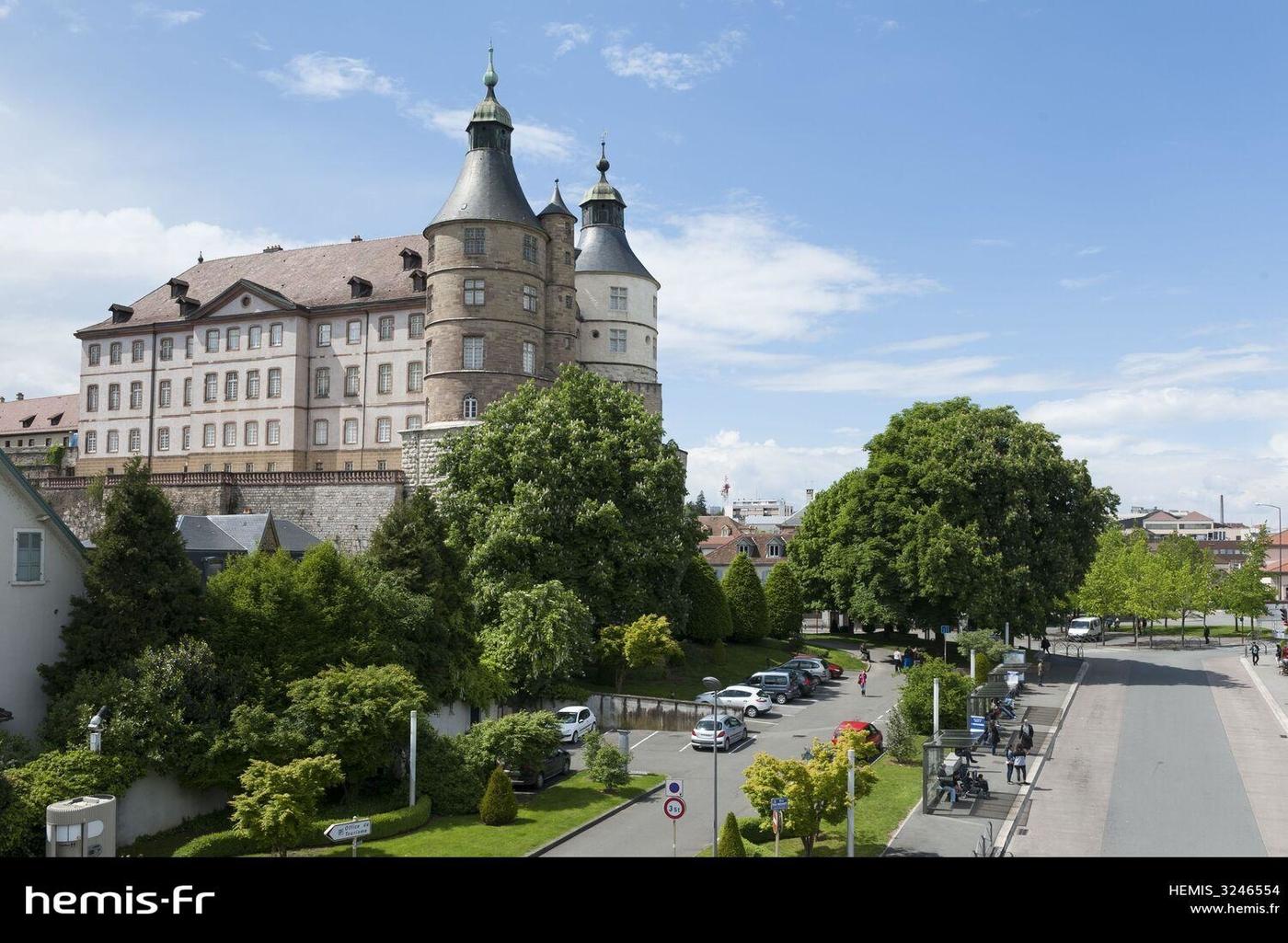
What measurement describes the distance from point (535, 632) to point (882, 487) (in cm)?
2741

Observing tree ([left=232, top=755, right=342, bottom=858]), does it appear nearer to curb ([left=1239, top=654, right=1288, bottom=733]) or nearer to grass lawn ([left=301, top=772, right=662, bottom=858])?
grass lawn ([left=301, top=772, right=662, bottom=858])

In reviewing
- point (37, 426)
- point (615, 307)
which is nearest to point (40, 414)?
point (37, 426)

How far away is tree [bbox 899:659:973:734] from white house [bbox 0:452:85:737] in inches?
1050

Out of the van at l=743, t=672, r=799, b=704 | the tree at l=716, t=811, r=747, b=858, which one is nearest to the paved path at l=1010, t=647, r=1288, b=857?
the tree at l=716, t=811, r=747, b=858

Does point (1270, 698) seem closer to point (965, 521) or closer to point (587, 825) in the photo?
point (965, 521)

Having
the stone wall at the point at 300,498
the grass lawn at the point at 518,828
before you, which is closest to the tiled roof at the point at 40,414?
the stone wall at the point at 300,498

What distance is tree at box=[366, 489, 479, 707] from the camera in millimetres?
32750

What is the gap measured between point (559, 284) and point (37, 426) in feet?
228

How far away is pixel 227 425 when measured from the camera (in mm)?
72938

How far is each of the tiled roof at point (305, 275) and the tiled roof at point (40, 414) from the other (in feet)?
99.8

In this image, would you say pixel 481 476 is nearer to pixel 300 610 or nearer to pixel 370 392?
pixel 300 610

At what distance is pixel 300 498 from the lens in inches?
2361

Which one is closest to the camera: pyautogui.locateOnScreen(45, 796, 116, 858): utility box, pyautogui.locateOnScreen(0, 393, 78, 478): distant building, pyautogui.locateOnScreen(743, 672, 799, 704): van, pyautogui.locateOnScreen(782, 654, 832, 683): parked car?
pyautogui.locateOnScreen(45, 796, 116, 858): utility box
